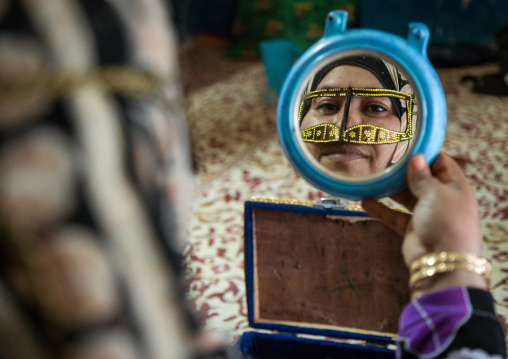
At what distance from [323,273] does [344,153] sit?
0.27 meters

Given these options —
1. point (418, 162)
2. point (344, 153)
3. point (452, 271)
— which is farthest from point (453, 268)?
point (344, 153)

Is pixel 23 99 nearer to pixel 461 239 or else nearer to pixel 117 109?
pixel 117 109

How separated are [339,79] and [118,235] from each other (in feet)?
1.81

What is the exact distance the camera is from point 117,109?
0.75ft

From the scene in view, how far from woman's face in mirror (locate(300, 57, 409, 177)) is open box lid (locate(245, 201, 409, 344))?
0.14 metres

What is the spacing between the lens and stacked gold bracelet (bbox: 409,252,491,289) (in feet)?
1.30

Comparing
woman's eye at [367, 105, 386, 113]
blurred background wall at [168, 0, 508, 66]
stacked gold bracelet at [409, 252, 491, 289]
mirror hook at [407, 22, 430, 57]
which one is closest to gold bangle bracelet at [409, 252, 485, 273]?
stacked gold bracelet at [409, 252, 491, 289]

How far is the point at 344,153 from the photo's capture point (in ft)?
2.39

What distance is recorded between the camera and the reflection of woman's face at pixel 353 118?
2.28 feet

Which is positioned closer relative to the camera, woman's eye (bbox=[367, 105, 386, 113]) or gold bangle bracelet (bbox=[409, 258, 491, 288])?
gold bangle bracelet (bbox=[409, 258, 491, 288])

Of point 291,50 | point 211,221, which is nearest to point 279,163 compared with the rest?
point 211,221

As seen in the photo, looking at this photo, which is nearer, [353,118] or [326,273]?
[353,118]

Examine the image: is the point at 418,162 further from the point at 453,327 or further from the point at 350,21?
the point at 350,21

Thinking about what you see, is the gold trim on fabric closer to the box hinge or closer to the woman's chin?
the woman's chin
